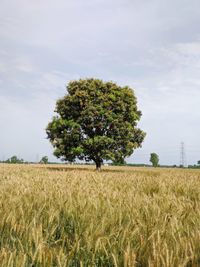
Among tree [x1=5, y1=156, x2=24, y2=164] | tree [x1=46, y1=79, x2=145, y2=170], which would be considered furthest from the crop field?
tree [x1=5, y1=156, x2=24, y2=164]

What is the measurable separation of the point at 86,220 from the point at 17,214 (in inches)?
24.1

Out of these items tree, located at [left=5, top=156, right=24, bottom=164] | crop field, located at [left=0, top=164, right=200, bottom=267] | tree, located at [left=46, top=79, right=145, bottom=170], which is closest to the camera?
crop field, located at [left=0, top=164, right=200, bottom=267]

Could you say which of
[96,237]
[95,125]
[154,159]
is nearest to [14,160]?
[154,159]

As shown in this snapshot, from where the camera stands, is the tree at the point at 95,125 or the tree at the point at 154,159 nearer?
the tree at the point at 95,125

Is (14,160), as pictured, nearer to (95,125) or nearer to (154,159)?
(154,159)

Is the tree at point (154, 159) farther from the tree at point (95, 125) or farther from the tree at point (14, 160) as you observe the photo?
the tree at point (95, 125)

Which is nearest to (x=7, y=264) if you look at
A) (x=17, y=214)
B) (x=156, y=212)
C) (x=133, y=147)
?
(x=17, y=214)

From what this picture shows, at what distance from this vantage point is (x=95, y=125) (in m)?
36.2

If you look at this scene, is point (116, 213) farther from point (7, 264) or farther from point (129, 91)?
point (129, 91)

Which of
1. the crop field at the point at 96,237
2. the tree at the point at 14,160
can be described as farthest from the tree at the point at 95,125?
the tree at the point at 14,160

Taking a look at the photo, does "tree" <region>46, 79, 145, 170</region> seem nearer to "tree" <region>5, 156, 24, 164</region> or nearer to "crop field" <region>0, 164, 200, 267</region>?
"crop field" <region>0, 164, 200, 267</region>

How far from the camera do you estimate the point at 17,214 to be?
3211 millimetres

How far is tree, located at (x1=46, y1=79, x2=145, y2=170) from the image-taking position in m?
36.1

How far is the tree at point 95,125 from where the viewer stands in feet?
118
